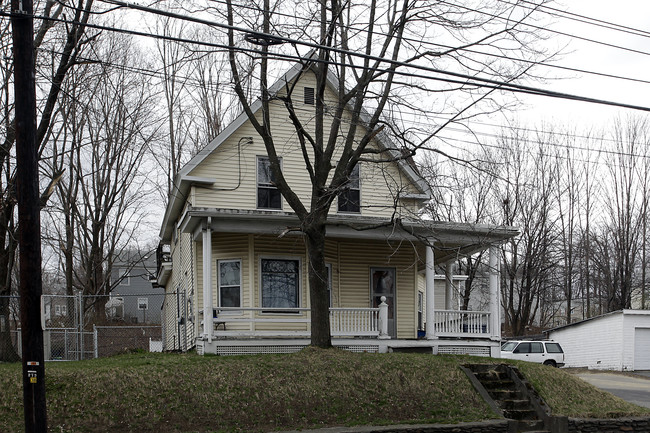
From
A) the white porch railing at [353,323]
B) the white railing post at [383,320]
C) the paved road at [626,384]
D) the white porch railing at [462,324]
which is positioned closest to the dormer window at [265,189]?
the white porch railing at [353,323]

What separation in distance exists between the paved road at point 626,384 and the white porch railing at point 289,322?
24.2 feet

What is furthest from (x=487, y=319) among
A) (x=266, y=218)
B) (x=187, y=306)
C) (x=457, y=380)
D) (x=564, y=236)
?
(x=564, y=236)

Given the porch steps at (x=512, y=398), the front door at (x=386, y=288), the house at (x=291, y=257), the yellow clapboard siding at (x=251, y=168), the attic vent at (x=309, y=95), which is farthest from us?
the front door at (x=386, y=288)

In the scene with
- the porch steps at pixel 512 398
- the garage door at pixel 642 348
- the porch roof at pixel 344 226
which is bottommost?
the garage door at pixel 642 348

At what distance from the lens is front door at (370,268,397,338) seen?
2181 cm

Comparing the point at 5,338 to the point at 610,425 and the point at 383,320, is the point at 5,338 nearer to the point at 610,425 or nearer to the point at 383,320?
the point at 383,320

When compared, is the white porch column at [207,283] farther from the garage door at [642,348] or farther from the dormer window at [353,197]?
the garage door at [642,348]

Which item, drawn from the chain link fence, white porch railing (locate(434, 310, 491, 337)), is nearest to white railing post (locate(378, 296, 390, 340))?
white porch railing (locate(434, 310, 491, 337))

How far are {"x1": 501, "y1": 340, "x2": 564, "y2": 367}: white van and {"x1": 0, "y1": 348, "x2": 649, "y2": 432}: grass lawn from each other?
12.6 m

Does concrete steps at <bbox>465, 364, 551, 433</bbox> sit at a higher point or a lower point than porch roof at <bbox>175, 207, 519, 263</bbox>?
lower

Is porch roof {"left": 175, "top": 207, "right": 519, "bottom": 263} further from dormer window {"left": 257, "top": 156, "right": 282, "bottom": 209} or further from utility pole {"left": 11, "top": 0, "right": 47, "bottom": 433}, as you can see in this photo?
utility pole {"left": 11, "top": 0, "right": 47, "bottom": 433}

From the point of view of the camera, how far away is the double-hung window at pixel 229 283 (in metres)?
20.4

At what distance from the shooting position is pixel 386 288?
22.0 meters

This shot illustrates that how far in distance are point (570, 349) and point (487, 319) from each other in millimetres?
17154
